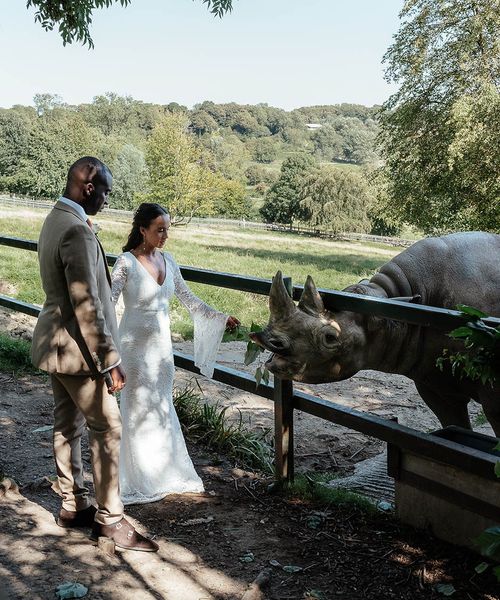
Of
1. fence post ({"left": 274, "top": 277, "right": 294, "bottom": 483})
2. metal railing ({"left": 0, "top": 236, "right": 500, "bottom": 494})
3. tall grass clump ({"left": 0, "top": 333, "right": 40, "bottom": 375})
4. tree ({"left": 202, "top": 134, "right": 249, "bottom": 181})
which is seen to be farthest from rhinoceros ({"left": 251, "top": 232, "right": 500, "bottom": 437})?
tree ({"left": 202, "top": 134, "right": 249, "bottom": 181})

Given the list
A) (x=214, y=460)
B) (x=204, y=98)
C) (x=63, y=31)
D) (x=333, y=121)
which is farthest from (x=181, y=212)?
(x=204, y=98)

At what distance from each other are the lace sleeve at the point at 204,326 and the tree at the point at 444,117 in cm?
1696

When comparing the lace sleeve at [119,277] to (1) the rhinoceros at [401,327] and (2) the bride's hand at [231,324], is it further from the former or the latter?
(1) the rhinoceros at [401,327]

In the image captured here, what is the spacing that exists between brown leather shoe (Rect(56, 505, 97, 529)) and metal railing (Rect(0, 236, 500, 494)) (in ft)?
3.64

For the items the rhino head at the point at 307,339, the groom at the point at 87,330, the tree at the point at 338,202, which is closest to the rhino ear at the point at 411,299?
the rhino head at the point at 307,339

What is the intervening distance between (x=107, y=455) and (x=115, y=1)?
236 inches

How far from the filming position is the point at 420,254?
378 cm

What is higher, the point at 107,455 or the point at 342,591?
the point at 107,455

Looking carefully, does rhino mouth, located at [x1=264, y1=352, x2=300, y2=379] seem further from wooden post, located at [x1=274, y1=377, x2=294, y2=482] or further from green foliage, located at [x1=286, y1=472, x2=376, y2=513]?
green foliage, located at [x1=286, y1=472, x2=376, y2=513]

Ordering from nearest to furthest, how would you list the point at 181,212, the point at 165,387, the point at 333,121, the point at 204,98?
the point at 165,387 < the point at 181,212 < the point at 333,121 < the point at 204,98

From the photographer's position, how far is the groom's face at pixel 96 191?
3.37 metres

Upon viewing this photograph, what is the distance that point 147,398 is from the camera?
Answer: 13.4ft

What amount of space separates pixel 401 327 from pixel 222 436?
5.93 feet

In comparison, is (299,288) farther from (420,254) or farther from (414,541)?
(414,541)
